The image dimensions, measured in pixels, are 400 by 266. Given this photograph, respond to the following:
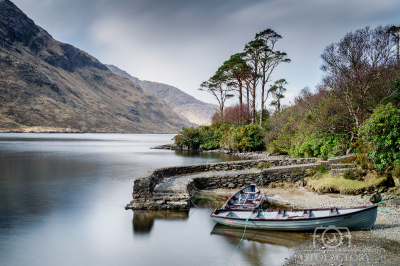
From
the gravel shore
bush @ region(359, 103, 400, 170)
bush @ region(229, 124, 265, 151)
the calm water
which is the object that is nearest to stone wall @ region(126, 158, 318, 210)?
the calm water

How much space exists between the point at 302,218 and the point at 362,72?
471 inches

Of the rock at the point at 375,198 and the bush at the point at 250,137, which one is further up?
the bush at the point at 250,137

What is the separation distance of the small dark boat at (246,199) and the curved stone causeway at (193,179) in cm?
206

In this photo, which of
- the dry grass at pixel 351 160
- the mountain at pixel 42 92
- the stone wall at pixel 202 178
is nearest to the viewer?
the stone wall at pixel 202 178

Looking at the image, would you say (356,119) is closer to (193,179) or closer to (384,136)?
(384,136)

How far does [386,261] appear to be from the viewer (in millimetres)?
5590

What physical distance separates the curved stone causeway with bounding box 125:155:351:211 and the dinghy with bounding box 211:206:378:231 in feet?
10.2

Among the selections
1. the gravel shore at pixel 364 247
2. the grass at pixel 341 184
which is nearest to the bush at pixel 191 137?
the grass at pixel 341 184

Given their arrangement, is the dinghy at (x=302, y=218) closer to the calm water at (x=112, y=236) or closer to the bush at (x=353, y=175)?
the calm water at (x=112, y=236)

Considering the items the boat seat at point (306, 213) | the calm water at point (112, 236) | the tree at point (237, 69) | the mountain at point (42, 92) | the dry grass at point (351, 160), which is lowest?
the calm water at point (112, 236)

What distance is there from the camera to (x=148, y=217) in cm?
998

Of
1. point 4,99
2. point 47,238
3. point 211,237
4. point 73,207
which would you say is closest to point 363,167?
point 211,237

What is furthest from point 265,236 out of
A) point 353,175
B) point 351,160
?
point 351,160

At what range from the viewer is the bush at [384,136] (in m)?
9.44
